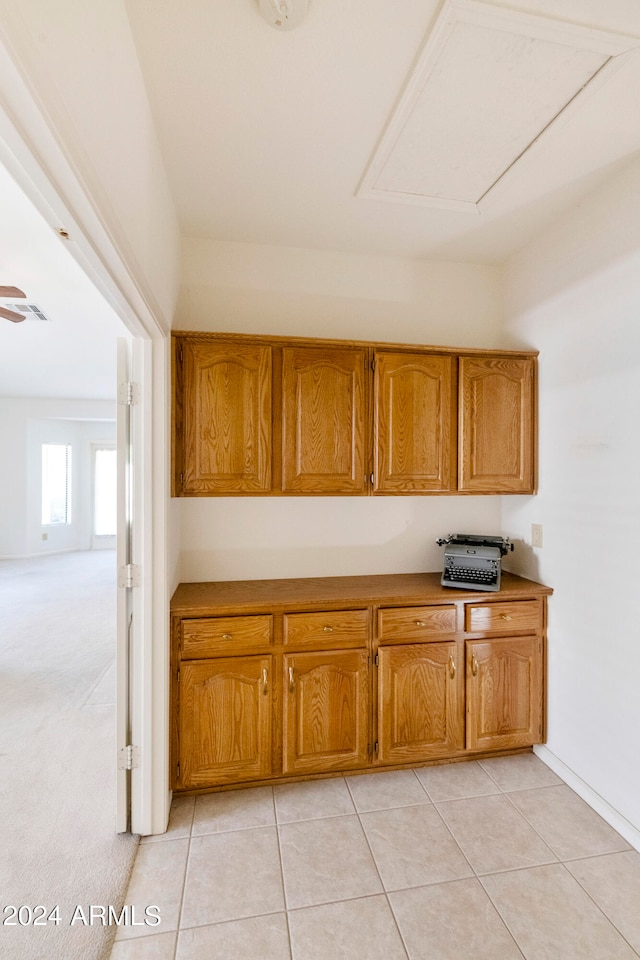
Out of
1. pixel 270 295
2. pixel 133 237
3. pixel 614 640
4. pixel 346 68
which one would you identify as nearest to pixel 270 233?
pixel 270 295

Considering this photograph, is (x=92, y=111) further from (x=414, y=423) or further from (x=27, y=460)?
(x=27, y=460)

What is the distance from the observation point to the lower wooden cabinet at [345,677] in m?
2.08

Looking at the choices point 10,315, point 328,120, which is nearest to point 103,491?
point 10,315

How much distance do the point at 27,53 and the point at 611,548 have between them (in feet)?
7.84

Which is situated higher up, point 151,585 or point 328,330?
point 328,330

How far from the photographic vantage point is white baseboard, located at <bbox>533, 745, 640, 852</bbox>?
1.87 m

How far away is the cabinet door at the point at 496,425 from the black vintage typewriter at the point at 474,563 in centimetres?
30

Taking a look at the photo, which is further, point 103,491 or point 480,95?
point 103,491

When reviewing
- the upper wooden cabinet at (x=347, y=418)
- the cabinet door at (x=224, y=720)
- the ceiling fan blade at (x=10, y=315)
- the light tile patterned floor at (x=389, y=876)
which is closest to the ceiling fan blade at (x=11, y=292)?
the ceiling fan blade at (x=10, y=315)

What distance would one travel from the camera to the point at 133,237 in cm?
133

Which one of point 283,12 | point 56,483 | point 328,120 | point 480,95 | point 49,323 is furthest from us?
point 56,483

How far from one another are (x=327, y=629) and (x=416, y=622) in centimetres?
46

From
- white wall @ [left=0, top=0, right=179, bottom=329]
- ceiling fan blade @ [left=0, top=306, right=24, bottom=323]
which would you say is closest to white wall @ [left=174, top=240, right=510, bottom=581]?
white wall @ [left=0, top=0, right=179, bottom=329]

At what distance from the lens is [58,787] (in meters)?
2.20
